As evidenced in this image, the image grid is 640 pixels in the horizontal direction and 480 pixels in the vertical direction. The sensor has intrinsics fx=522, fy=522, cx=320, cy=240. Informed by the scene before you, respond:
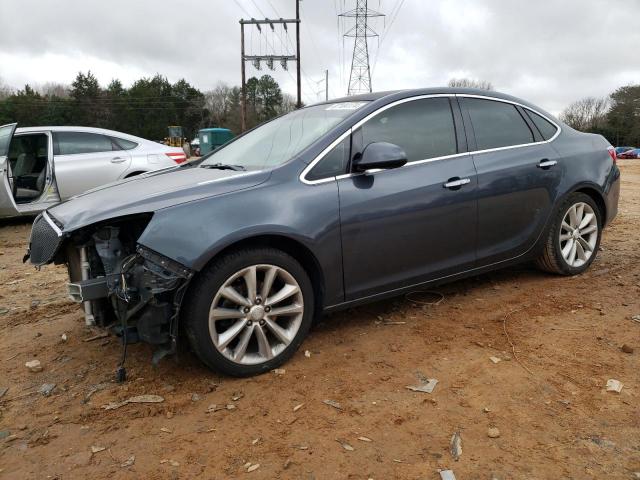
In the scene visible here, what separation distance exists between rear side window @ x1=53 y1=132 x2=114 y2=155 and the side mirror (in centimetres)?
621

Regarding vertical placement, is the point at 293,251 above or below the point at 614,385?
above

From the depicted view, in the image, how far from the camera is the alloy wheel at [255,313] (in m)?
2.90

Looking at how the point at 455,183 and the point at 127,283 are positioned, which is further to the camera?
the point at 455,183

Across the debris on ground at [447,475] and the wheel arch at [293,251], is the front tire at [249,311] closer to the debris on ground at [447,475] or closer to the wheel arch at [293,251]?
the wheel arch at [293,251]

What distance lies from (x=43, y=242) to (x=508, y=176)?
Answer: 3267mm

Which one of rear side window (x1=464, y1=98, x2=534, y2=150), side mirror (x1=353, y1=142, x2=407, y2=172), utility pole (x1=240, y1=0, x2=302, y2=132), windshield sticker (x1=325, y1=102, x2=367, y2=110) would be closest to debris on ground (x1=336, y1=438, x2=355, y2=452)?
side mirror (x1=353, y1=142, x2=407, y2=172)

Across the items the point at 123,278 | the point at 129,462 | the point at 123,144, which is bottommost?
the point at 129,462

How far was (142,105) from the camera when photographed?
64312 mm

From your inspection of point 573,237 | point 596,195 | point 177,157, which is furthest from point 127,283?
point 177,157

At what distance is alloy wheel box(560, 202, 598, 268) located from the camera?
4508 millimetres

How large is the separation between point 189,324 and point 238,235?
55 cm

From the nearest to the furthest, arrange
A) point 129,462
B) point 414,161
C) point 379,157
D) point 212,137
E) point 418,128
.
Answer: point 129,462 < point 379,157 < point 414,161 < point 418,128 < point 212,137

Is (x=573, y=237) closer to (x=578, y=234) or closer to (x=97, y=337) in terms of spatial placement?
(x=578, y=234)

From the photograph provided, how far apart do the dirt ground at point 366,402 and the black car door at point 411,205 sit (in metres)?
0.44
